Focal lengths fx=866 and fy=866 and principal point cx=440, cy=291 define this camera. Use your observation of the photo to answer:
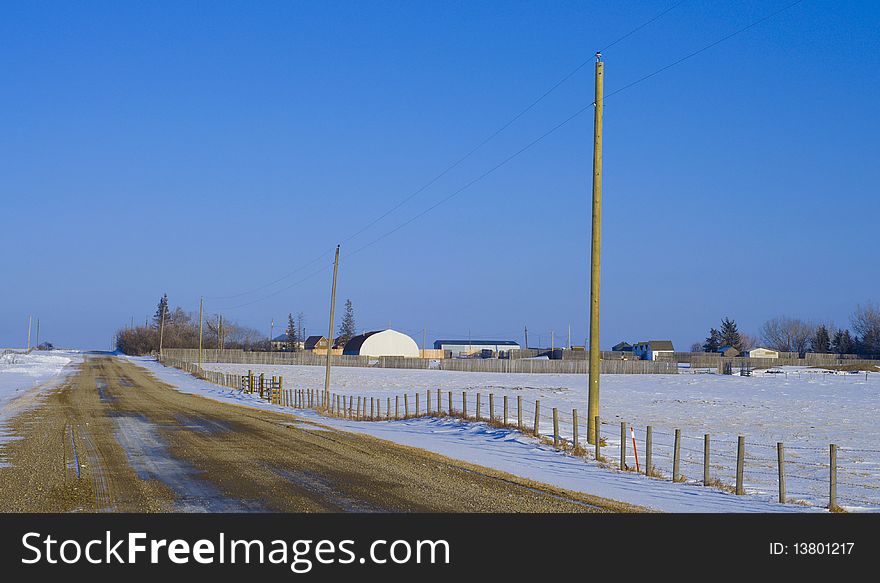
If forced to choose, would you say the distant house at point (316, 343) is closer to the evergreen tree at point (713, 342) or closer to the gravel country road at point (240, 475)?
the evergreen tree at point (713, 342)

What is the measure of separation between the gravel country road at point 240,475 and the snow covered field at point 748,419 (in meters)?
5.66

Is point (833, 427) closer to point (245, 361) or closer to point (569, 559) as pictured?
point (569, 559)

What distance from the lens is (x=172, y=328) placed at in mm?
193500

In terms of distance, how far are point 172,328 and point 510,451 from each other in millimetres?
182429

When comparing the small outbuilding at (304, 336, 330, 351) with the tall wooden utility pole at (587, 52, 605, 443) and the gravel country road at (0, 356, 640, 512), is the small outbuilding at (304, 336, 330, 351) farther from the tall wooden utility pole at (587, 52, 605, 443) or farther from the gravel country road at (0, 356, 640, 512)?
the tall wooden utility pole at (587, 52, 605, 443)

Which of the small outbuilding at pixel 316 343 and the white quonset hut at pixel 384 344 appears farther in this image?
the small outbuilding at pixel 316 343

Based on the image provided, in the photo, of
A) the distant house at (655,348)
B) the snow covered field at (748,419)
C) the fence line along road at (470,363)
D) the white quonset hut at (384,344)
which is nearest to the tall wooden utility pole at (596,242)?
the snow covered field at (748,419)

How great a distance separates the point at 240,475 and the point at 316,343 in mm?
178782

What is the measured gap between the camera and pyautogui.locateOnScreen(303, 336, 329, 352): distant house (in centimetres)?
19014

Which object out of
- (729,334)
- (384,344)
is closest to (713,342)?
(729,334)

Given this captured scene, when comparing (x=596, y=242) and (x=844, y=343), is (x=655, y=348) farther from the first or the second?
(x=596, y=242)

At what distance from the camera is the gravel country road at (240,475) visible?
12016 millimetres

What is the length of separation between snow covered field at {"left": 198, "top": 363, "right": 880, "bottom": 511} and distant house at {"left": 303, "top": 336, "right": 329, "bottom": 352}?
341 ft

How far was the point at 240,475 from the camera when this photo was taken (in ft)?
49.3
